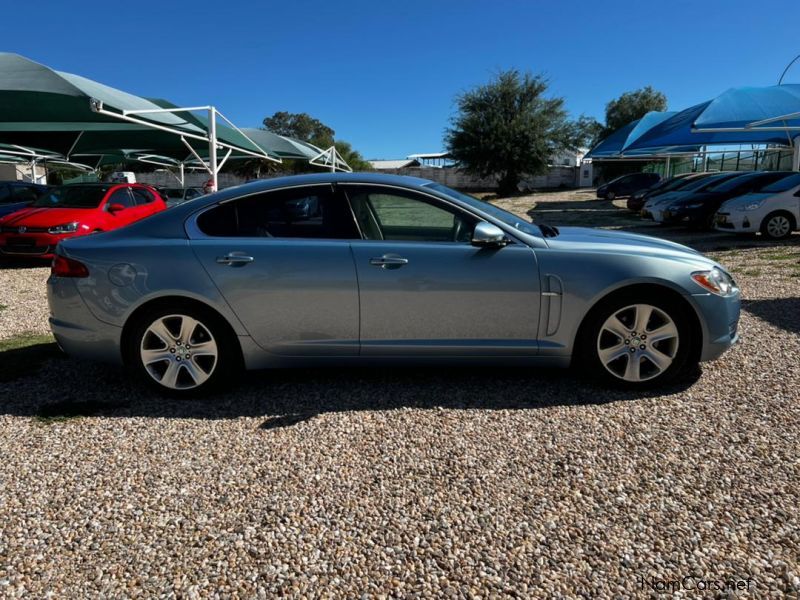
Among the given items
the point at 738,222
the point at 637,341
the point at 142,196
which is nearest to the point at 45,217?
the point at 142,196

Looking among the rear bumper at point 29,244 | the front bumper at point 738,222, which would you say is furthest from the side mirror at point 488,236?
the front bumper at point 738,222

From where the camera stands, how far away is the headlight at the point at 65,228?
401 inches

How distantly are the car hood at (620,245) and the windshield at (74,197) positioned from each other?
32.9ft

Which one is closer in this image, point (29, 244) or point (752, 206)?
point (29, 244)

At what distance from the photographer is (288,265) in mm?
3816

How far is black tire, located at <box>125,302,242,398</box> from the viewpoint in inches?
154

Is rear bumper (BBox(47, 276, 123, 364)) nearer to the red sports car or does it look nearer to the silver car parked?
the silver car parked

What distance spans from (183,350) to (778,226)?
12.7m

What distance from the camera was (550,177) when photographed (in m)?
48.8

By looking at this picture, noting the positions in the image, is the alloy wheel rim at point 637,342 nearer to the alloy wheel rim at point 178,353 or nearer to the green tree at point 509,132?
the alloy wheel rim at point 178,353

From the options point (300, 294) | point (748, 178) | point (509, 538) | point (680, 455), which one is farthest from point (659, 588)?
point (748, 178)

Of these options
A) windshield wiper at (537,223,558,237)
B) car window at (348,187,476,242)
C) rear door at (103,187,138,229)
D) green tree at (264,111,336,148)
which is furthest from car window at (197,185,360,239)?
green tree at (264,111,336,148)

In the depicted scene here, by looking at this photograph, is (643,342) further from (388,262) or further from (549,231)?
(388,262)

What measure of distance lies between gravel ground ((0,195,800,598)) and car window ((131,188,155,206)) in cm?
874
